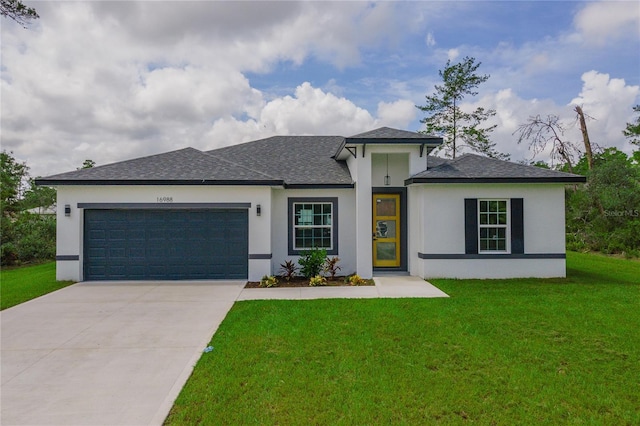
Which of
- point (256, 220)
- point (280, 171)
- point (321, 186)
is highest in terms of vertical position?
point (280, 171)

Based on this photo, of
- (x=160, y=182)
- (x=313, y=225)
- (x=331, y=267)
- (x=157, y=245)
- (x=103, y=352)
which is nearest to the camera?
(x=103, y=352)

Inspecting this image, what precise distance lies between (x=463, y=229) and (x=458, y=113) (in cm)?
1541

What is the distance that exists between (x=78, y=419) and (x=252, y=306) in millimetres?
4218

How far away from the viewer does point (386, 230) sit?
1166cm

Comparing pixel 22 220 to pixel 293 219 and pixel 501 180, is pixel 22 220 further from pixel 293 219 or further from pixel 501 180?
pixel 501 180

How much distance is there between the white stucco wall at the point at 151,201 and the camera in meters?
10.4

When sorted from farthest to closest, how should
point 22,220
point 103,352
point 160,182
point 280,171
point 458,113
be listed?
point 458,113 < point 22,220 < point 280,171 < point 160,182 < point 103,352

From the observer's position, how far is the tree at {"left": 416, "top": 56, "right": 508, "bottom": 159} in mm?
22516

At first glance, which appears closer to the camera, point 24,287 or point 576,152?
point 24,287

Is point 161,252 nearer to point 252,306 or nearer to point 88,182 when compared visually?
point 88,182

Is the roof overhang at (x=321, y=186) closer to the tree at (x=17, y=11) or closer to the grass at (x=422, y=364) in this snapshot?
the grass at (x=422, y=364)

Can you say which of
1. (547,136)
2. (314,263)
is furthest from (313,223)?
(547,136)

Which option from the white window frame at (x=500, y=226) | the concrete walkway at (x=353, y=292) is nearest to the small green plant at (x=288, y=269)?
the concrete walkway at (x=353, y=292)

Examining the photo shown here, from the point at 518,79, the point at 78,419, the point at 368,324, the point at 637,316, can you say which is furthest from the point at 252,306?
the point at 518,79
